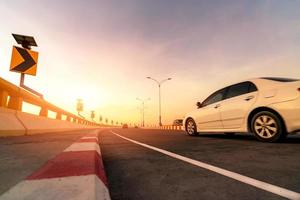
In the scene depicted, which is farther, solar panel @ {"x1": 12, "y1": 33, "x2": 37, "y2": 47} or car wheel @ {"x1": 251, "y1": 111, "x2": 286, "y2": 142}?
solar panel @ {"x1": 12, "y1": 33, "x2": 37, "y2": 47}

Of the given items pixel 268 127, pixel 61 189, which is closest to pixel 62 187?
pixel 61 189

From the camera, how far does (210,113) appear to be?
28.5ft

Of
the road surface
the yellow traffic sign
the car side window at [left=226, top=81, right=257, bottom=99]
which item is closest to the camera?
→ the road surface

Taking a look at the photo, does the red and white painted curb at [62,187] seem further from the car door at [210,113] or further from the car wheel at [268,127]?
the car door at [210,113]

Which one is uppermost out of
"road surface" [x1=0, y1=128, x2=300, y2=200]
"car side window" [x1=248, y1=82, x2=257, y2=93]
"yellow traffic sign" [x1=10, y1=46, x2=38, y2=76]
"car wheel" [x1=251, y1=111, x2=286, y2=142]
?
"yellow traffic sign" [x1=10, y1=46, x2=38, y2=76]

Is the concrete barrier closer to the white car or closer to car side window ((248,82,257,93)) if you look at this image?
the white car

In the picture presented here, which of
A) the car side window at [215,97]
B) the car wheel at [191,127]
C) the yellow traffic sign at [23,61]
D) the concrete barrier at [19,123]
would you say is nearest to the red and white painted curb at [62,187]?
the car side window at [215,97]

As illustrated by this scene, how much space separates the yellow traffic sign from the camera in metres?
9.78

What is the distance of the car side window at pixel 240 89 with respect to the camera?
7.09 m

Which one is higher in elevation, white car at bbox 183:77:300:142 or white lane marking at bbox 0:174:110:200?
white car at bbox 183:77:300:142

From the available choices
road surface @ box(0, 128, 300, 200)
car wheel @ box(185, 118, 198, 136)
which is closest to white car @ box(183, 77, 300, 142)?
car wheel @ box(185, 118, 198, 136)

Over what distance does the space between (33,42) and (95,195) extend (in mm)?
10194

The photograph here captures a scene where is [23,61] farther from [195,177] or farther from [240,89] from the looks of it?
[195,177]

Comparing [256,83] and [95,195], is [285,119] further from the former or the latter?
[95,195]
